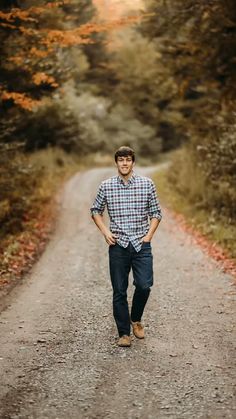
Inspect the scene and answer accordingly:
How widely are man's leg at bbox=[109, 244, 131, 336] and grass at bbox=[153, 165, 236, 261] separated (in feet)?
17.2

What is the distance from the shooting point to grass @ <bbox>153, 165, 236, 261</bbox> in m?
12.3

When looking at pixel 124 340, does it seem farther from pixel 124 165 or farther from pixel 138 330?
pixel 124 165

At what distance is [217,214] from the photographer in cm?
1489

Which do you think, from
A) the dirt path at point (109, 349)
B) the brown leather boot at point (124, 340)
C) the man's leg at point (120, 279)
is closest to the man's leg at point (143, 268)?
the man's leg at point (120, 279)

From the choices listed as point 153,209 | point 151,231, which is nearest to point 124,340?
point 151,231

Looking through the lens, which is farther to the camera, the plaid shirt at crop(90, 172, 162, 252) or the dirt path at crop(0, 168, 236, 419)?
the plaid shirt at crop(90, 172, 162, 252)

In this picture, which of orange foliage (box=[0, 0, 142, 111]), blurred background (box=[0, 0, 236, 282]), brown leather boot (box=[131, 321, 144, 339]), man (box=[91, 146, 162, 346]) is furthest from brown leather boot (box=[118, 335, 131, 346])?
orange foliage (box=[0, 0, 142, 111])

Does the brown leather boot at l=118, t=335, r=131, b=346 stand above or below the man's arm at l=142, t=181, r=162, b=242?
below

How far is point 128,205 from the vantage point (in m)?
6.36

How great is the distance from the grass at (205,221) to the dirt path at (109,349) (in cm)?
126

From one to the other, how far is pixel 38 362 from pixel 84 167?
97.3 ft

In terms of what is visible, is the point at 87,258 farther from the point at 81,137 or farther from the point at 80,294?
the point at 81,137

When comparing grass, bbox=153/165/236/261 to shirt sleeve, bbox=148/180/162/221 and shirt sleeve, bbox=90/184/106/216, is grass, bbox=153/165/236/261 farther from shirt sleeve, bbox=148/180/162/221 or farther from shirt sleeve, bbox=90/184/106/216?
shirt sleeve, bbox=90/184/106/216

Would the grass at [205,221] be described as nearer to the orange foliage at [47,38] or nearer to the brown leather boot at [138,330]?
the brown leather boot at [138,330]
